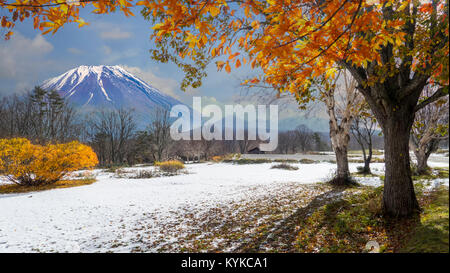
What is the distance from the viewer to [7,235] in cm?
439

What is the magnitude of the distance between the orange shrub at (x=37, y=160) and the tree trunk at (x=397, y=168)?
45.1 ft

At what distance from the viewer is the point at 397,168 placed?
11.2 feet

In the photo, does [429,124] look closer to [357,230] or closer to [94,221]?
[357,230]

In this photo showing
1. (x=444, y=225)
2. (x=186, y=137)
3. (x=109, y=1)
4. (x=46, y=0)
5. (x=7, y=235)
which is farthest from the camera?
(x=186, y=137)

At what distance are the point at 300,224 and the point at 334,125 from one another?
6.35m

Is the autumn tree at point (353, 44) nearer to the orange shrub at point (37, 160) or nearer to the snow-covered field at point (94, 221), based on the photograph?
the snow-covered field at point (94, 221)

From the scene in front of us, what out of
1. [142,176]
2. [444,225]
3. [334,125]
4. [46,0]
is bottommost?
[142,176]

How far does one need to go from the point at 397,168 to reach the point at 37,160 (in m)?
14.3

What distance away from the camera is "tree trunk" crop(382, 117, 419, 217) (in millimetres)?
3297

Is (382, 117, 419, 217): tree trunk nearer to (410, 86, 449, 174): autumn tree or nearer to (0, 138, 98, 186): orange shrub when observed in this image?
(410, 86, 449, 174): autumn tree

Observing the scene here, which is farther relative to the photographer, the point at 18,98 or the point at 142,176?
the point at 18,98

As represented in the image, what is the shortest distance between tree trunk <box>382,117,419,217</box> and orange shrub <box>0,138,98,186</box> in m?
13.7
